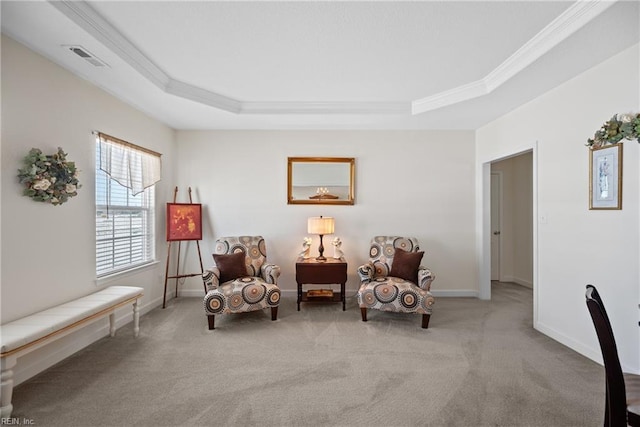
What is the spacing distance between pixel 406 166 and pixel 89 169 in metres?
3.82

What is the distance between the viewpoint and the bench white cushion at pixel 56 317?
6.00 ft

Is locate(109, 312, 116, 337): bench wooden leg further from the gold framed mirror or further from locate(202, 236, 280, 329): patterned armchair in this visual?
the gold framed mirror

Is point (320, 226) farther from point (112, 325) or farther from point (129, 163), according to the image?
point (112, 325)

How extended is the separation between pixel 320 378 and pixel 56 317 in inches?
77.7

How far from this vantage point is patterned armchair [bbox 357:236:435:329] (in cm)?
319

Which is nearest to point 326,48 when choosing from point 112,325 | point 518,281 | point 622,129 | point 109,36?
point 109,36

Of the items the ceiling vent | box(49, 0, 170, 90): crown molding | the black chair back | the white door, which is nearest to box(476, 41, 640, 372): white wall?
the black chair back

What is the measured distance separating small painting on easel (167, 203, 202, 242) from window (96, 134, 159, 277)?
260mm

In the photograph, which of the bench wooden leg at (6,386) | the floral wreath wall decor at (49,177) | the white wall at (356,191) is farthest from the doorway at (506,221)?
the bench wooden leg at (6,386)

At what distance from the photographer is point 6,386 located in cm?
176

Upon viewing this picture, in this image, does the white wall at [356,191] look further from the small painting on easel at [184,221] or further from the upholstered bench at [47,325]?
the upholstered bench at [47,325]

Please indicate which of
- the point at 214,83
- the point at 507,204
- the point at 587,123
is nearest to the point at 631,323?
the point at 587,123

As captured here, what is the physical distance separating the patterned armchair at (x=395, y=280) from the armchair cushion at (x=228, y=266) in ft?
4.83

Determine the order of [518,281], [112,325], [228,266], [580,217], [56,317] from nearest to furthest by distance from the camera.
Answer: [56,317], [580,217], [112,325], [228,266], [518,281]
